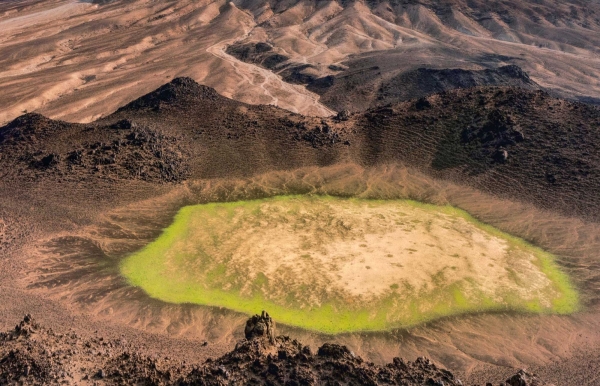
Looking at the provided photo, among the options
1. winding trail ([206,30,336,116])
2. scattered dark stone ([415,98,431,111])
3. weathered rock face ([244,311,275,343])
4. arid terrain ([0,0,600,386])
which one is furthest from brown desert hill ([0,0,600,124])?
weathered rock face ([244,311,275,343])

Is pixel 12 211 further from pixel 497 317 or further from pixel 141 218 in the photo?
pixel 497 317

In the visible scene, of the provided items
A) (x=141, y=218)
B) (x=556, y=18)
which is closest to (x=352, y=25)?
(x=556, y=18)

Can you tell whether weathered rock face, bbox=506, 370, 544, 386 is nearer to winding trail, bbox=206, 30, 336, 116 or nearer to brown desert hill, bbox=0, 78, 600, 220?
brown desert hill, bbox=0, 78, 600, 220

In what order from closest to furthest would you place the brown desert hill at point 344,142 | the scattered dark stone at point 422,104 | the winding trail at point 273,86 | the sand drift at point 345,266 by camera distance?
the sand drift at point 345,266
the brown desert hill at point 344,142
the scattered dark stone at point 422,104
the winding trail at point 273,86

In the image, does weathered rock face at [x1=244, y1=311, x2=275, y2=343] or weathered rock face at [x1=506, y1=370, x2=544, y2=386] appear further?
weathered rock face at [x1=244, y1=311, x2=275, y2=343]

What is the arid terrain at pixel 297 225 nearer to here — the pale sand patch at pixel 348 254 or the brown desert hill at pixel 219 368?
the brown desert hill at pixel 219 368

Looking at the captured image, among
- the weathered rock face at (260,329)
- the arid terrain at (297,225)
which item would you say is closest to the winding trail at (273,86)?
the arid terrain at (297,225)

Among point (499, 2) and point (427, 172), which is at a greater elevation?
point (499, 2)
